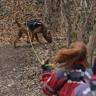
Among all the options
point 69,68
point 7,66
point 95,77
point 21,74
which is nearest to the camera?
point 95,77

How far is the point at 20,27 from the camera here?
52.1ft

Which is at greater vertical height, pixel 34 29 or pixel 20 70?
pixel 34 29

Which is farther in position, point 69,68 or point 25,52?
point 25,52

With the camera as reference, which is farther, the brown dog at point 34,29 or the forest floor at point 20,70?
the brown dog at point 34,29

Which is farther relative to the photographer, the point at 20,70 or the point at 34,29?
the point at 34,29

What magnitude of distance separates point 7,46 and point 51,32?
67.4 inches

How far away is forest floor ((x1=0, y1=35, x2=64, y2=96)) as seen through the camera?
9797 mm

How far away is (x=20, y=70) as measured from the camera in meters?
11.5

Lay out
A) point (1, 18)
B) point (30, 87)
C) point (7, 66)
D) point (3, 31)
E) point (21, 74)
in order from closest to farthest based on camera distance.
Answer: point (30, 87) → point (21, 74) → point (7, 66) → point (3, 31) → point (1, 18)

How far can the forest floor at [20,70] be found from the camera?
9.80 metres

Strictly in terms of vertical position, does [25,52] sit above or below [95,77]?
below

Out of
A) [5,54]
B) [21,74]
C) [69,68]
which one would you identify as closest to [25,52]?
[5,54]

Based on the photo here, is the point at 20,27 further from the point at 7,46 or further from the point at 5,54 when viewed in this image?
the point at 5,54

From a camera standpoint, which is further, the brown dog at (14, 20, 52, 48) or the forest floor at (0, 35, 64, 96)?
the brown dog at (14, 20, 52, 48)
